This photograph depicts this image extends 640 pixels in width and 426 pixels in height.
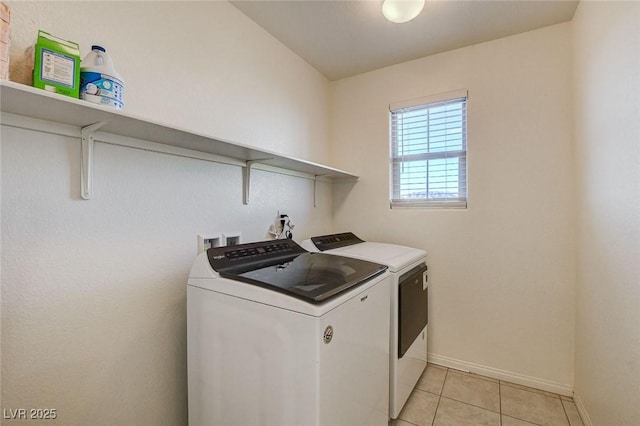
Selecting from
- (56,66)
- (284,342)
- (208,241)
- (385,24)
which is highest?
(385,24)

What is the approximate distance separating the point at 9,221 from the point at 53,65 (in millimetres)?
517

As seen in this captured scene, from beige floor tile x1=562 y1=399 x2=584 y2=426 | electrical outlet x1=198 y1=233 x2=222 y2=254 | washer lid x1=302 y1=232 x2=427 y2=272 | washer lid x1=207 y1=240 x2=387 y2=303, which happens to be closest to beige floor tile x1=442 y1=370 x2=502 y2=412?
beige floor tile x1=562 y1=399 x2=584 y2=426

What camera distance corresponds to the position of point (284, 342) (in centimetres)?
99

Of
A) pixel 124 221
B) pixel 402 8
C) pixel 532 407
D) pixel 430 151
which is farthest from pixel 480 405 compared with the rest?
pixel 402 8

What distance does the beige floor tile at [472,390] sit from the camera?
1.84m

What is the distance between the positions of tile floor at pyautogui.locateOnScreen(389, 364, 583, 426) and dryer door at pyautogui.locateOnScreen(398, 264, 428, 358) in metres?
0.41

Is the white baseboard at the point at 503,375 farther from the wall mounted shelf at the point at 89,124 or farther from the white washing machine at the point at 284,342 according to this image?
the wall mounted shelf at the point at 89,124

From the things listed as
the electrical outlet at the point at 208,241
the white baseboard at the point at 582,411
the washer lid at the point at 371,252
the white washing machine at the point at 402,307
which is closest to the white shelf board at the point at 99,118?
the electrical outlet at the point at 208,241

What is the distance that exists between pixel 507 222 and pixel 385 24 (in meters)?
1.67

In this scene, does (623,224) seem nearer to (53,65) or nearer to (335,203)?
(335,203)

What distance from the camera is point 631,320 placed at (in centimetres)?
115

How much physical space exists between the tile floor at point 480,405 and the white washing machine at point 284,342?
1.66 feet

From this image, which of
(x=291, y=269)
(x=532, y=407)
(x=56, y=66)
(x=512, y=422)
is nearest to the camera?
(x=56, y=66)

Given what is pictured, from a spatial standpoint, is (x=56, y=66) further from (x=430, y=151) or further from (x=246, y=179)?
(x=430, y=151)
